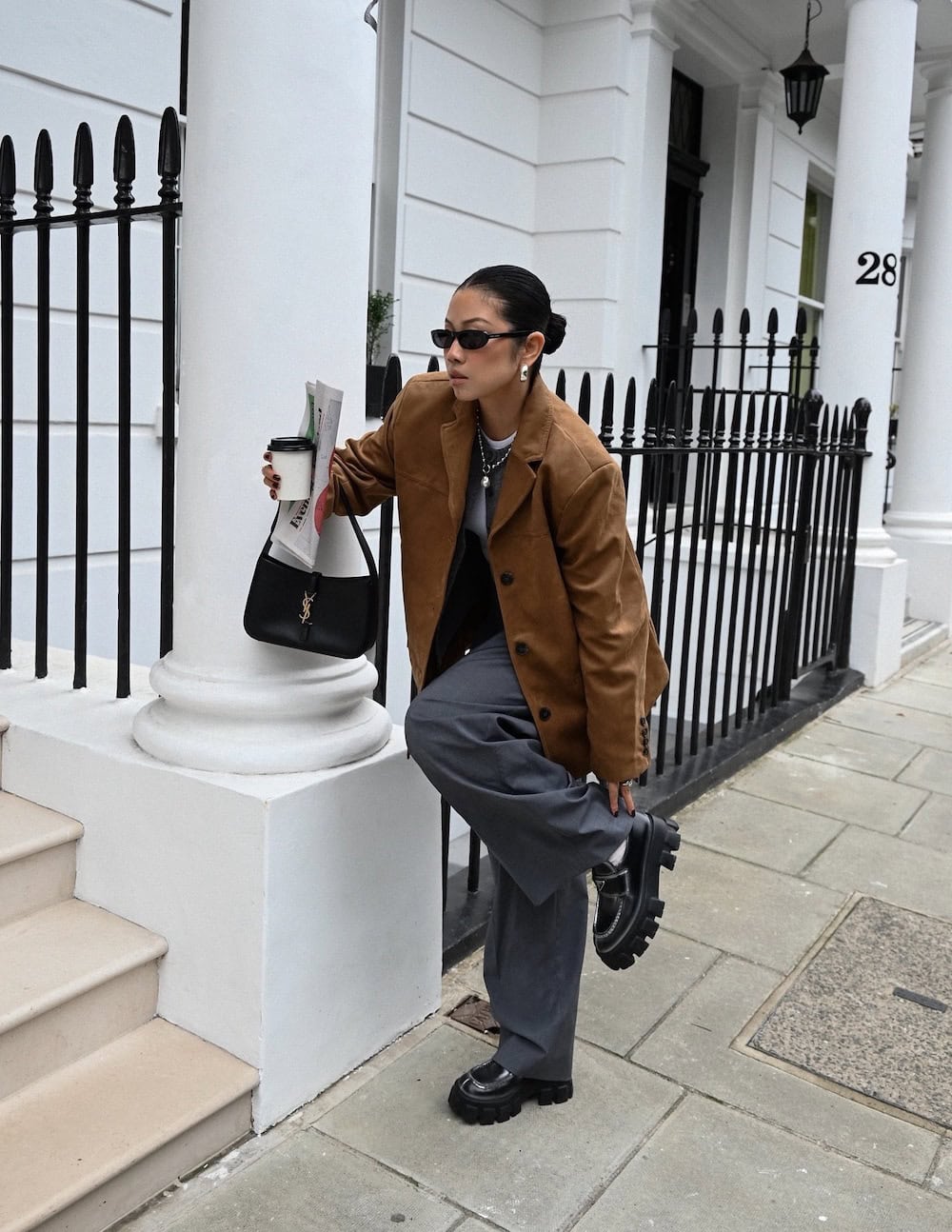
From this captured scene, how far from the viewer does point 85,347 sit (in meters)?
2.90

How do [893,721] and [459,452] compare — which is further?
[893,721]

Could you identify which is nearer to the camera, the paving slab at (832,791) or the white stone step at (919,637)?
the paving slab at (832,791)

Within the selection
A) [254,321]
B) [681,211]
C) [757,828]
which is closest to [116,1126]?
[254,321]

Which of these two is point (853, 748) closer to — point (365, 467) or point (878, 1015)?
point (878, 1015)

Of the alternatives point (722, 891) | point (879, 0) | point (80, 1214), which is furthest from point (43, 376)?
point (879, 0)

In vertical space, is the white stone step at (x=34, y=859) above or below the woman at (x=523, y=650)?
below

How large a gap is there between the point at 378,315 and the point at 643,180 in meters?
2.57

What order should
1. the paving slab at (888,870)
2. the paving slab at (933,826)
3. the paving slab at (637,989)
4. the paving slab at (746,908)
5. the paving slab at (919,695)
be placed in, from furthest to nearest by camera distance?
the paving slab at (919,695), the paving slab at (933,826), the paving slab at (888,870), the paving slab at (746,908), the paving slab at (637,989)

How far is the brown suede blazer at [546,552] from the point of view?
2.25 m

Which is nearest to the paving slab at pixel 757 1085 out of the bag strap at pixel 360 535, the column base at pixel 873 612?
the bag strap at pixel 360 535

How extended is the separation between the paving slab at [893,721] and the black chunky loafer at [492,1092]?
3985 millimetres

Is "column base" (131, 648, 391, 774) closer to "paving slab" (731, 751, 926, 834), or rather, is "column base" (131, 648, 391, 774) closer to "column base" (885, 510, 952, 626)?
"paving slab" (731, 751, 926, 834)

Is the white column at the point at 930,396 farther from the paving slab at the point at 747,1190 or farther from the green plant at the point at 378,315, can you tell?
the paving slab at the point at 747,1190

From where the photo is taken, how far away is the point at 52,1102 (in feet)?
7.43
